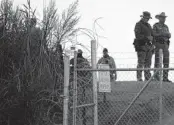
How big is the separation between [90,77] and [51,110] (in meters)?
0.76

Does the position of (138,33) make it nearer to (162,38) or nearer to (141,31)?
(141,31)

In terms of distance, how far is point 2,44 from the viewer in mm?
6457

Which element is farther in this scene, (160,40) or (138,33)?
(160,40)

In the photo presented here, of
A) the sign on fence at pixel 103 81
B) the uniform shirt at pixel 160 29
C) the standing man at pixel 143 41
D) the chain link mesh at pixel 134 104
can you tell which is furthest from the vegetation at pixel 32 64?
the uniform shirt at pixel 160 29

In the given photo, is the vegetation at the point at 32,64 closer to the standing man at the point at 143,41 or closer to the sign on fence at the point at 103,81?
the sign on fence at the point at 103,81

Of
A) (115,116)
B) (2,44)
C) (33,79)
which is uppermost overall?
(2,44)

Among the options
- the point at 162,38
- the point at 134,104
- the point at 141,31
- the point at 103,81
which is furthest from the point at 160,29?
the point at 103,81

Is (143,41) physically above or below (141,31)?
below

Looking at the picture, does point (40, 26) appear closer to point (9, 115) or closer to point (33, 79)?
point (33, 79)

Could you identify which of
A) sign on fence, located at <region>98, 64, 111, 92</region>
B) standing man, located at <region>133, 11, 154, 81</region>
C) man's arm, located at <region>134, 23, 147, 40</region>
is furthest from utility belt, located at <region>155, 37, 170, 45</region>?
sign on fence, located at <region>98, 64, 111, 92</region>

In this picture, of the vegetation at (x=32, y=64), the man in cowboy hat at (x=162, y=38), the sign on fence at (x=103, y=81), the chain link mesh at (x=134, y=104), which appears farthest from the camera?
the man in cowboy hat at (x=162, y=38)

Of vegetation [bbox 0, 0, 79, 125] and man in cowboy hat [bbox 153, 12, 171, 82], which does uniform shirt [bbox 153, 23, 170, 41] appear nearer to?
man in cowboy hat [bbox 153, 12, 171, 82]

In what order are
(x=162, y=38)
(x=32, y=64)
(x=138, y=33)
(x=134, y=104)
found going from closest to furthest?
1. (x=32, y=64)
2. (x=134, y=104)
3. (x=138, y=33)
4. (x=162, y=38)

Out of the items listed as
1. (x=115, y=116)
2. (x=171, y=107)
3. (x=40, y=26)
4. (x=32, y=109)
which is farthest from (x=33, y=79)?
(x=171, y=107)
